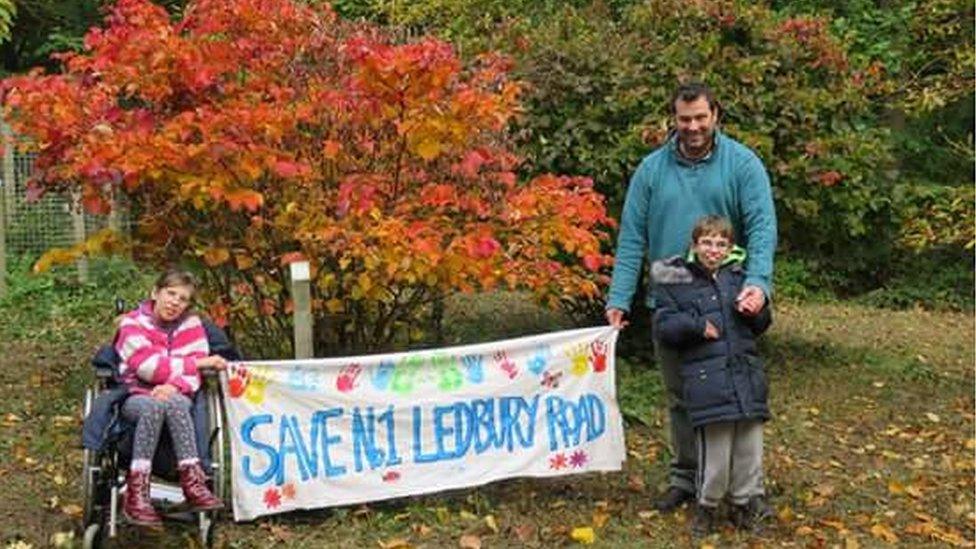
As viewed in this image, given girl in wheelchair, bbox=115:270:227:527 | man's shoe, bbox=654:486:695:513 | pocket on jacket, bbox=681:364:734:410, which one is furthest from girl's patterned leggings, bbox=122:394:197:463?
man's shoe, bbox=654:486:695:513

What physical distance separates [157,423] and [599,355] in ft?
6.47

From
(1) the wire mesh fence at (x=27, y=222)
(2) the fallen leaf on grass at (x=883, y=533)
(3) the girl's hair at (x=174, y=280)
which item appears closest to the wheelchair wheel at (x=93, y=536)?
(3) the girl's hair at (x=174, y=280)

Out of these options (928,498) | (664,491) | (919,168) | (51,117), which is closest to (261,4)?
(51,117)

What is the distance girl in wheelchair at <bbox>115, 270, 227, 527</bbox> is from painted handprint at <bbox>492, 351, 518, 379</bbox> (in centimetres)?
119

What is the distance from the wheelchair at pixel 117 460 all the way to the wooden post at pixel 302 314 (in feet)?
1.99

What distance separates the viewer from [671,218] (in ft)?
16.8

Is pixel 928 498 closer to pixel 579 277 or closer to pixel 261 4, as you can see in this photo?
pixel 579 277

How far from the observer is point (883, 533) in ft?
16.8

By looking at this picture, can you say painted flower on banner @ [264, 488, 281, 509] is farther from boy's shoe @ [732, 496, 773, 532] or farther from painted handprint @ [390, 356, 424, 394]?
boy's shoe @ [732, 496, 773, 532]

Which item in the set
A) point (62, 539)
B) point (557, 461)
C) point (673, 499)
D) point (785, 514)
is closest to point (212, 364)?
point (62, 539)

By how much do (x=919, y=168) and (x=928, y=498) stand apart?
11.3 metres

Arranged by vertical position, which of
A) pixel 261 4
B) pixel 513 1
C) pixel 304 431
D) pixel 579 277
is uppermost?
pixel 513 1

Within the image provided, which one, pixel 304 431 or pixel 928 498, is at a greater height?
pixel 304 431

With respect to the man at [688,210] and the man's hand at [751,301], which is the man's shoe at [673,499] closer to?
the man at [688,210]
